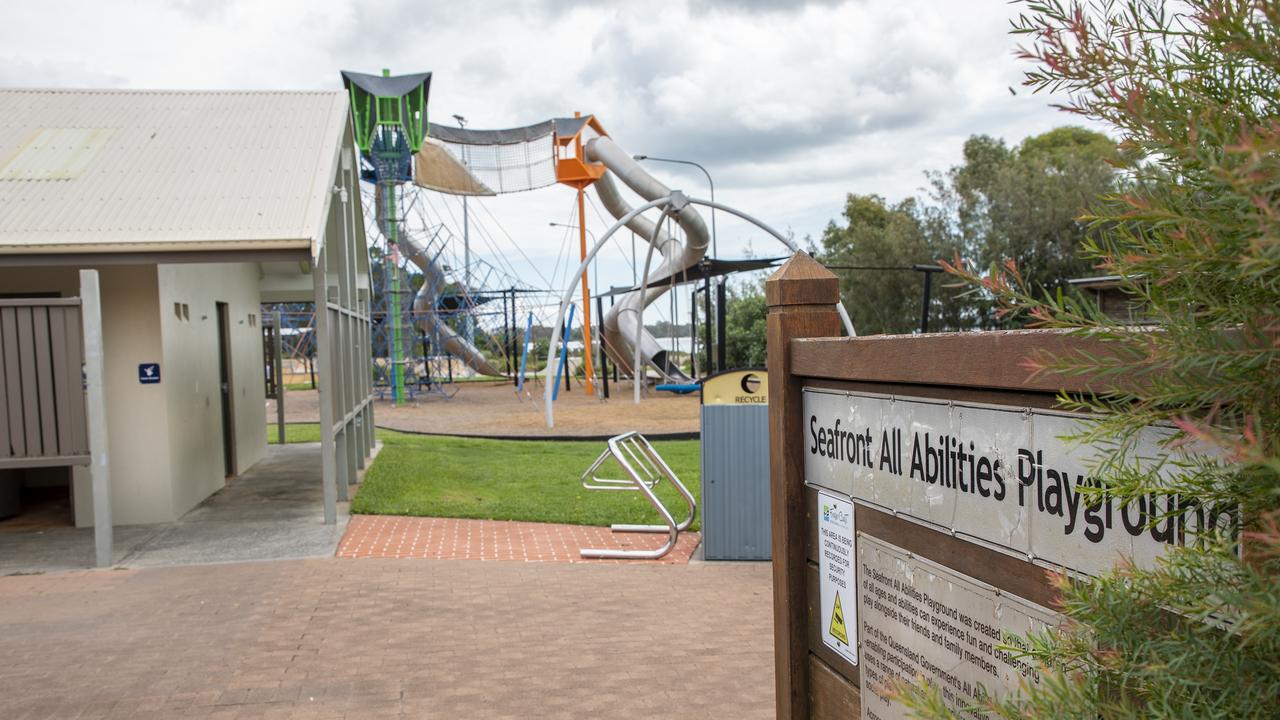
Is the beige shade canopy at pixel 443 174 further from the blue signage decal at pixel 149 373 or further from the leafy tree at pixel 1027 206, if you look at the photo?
the blue signage decal at pixel 149 373

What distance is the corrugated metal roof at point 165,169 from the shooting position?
30.0ft

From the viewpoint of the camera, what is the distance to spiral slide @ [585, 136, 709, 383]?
100 ft

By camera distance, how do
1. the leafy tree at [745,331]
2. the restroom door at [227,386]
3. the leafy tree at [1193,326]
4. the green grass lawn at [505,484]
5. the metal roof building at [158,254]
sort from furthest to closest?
the leafy tree at [745,331]
the restroom door at [227,386]
the green grass lawn at [505,484]
the metal roof building at [158,254]
the leafy tree at [1193,326]

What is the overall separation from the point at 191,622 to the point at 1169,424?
6780 millimetres

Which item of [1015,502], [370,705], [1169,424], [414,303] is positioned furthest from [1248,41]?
[414,303]

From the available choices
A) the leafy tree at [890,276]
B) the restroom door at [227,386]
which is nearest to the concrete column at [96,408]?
the restroom door at [227,386]

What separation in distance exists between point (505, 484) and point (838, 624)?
11.2 meters

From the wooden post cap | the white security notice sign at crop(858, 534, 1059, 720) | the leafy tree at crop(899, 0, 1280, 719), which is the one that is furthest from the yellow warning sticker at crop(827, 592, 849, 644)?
the leafy tree at crop(899, 0, 1280, 719)

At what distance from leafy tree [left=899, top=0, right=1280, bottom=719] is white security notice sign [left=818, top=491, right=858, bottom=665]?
1456mm

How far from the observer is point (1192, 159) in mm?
1219

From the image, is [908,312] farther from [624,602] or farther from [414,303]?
[624,602]

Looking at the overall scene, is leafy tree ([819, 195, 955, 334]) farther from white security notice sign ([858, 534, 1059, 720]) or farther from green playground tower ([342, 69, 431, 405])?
white security notice sign ([858, 534, 1059, 720])

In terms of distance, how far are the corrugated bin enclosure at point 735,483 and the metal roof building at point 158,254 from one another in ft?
12.0

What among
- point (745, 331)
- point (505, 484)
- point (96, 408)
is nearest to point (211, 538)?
point (96, 408)
